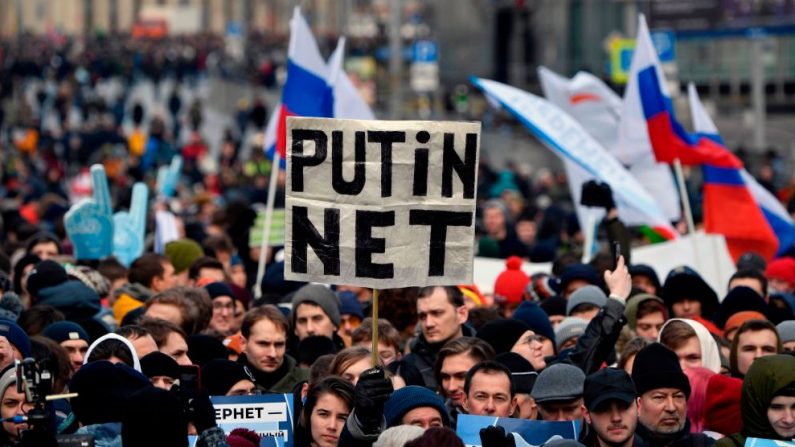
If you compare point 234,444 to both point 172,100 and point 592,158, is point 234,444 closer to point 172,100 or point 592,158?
point 592,158

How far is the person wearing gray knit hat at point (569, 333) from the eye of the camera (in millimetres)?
10906

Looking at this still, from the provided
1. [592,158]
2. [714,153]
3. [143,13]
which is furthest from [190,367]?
[143,13]

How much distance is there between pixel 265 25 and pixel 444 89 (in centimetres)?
8311

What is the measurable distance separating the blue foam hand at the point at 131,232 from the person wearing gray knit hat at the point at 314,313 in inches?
191

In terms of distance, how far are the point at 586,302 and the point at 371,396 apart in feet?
12.4

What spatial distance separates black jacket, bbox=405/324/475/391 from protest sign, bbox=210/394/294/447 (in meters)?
1.05

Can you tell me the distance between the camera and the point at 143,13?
117375 millimetres

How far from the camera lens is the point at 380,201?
27.5 ft

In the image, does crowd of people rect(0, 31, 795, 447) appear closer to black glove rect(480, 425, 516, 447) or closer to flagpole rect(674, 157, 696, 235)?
black glove rect(480, 425, 516, 447)

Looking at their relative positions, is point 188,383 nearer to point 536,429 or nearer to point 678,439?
point 536,429

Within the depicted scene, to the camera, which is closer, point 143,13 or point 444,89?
point 444,89

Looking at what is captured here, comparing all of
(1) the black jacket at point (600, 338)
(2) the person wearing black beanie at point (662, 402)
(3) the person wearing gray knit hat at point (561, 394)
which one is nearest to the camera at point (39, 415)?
(3) the person wearing gray knit hat at point (561, 394)

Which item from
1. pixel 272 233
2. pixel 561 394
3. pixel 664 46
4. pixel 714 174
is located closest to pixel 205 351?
pixel 561 394

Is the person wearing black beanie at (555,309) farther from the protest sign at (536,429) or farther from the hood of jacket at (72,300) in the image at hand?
the protest sign at (536,429)
